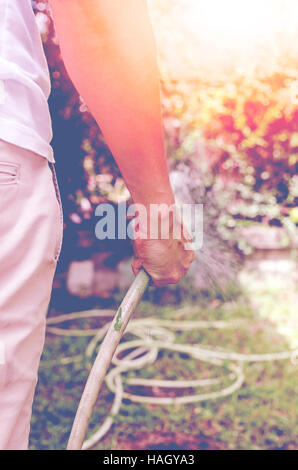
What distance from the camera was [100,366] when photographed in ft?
3.00

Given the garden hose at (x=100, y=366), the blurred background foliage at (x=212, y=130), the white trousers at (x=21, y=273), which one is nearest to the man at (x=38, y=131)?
the white trousers at (x=21, y=273)

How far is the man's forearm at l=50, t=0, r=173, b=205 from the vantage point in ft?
2.49

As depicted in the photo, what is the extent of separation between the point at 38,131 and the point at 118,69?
0.53ft

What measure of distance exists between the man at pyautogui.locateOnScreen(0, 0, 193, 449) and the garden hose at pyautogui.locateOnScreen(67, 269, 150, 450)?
0.43 feet

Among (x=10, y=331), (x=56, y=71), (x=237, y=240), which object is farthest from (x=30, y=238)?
(x=237, y=240)

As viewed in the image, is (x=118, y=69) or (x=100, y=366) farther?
(x=100, y=366)

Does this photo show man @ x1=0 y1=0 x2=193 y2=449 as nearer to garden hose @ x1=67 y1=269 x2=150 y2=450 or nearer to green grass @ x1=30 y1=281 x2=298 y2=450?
garden hose @ x1=67 y1=269 x2=150 y2=450

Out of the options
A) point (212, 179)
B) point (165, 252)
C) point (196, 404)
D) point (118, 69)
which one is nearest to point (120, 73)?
point (118, 69)

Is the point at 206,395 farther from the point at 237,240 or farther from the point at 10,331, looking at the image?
the point at 10,331

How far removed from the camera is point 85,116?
83.7 inches

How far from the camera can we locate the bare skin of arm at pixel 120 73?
0.76 m

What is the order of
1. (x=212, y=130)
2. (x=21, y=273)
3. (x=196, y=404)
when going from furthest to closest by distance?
(x=212, y=130)
(x=196, y=404)
(x=21, y=273)

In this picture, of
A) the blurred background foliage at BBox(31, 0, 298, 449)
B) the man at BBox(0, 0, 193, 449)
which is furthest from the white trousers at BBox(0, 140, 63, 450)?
the blurred background foliage at BBox(31, 0, 298, 449)

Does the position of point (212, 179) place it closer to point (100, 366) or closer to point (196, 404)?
point (196, 404)
